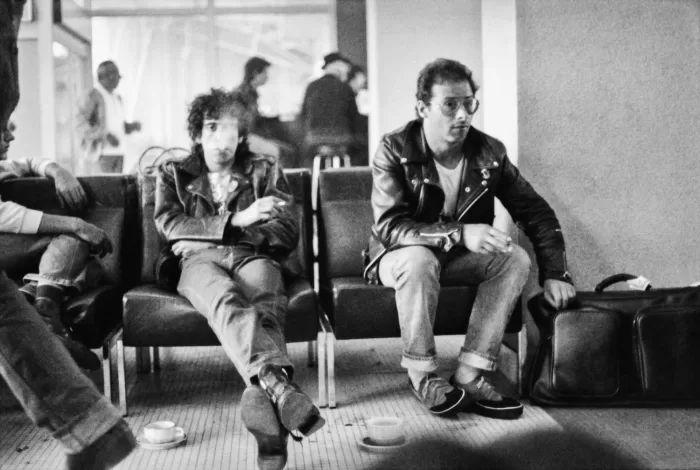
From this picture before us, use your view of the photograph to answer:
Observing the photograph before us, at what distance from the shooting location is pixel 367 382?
3.22 metres

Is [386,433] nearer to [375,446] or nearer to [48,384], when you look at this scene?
[375,446]

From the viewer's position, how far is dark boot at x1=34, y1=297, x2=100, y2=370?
2672 mm

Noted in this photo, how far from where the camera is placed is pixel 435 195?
294 cm

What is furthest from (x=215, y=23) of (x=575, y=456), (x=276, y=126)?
(x=575, y=456)

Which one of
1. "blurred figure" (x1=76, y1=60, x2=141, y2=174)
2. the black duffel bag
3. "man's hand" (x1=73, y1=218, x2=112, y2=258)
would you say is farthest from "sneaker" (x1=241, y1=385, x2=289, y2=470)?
"blurred figure" (x1=76, y1=60, x2=141, y2=174)

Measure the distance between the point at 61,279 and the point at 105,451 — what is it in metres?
1.24

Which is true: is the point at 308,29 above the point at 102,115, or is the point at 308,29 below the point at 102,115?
above

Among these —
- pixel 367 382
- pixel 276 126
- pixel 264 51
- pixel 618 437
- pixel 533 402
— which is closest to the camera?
pixel 618 437

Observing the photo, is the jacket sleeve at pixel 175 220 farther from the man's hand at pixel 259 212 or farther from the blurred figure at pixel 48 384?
the blurred figure at pixel 48 384

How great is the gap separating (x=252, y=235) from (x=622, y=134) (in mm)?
1510

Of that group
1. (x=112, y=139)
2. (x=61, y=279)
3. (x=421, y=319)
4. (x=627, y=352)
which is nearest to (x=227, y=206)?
(x=61, y=279)

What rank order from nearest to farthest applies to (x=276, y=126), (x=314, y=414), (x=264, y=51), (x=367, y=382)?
(x=314, y=414) < (x=367, y=382) < (x=276, y=126) < (x=264, y=51)

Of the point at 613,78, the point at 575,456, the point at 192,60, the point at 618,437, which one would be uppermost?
the point at 192,60

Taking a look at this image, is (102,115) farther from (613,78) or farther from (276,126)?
(613,78)
